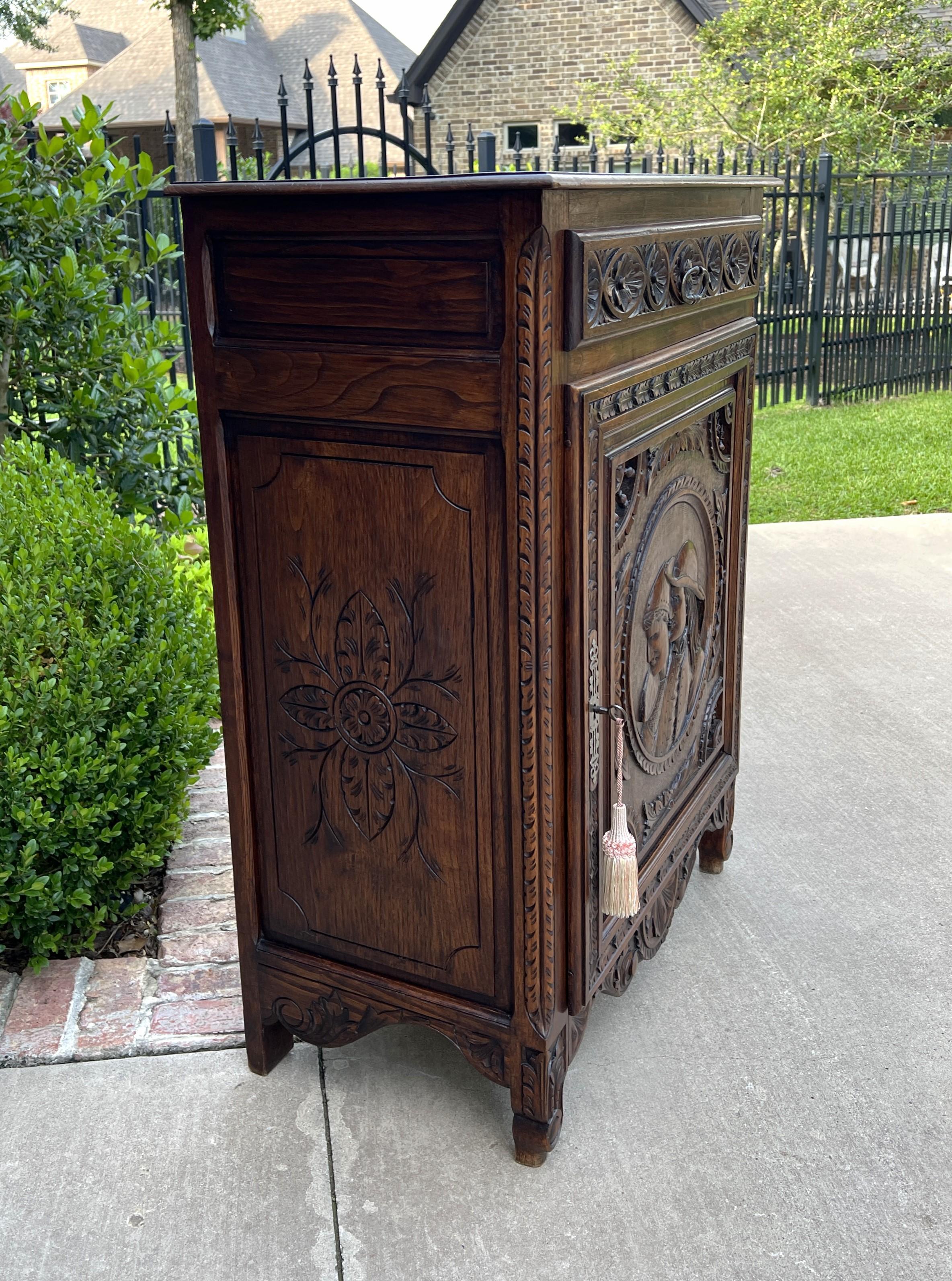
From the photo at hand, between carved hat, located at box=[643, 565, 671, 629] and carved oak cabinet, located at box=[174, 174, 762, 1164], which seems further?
carved hat, located at box=[643, 565, 671, 629]

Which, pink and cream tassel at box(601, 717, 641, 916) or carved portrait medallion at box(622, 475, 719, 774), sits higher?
carved portrait medallion at box(622, 475, 719, 774)

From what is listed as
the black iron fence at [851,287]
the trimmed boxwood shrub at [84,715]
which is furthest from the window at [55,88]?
the trimmed boxwood shrub at [84,715]

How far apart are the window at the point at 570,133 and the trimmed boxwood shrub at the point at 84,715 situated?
702 inches

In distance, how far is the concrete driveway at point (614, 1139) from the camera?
1.77 meters

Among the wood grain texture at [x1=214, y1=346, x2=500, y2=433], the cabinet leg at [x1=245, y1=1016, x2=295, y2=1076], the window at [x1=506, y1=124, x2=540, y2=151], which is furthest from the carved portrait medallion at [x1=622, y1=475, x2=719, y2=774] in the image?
the window at [x1=506, y1=124, x2=540, y2=151]

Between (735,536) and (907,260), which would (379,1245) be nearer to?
(735,536)

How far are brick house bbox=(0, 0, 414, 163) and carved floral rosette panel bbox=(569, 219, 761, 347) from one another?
2362cm

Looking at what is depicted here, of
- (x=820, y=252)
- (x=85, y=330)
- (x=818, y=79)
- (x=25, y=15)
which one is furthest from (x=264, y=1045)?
(x=25, y=15)

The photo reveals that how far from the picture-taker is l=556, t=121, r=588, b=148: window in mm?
18797

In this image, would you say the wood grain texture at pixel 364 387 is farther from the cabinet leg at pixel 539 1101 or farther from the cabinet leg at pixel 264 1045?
the cabinet leg at pixel 264 1045

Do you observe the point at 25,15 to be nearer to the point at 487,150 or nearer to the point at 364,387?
the point at 487,150

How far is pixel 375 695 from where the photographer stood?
72.2 inches

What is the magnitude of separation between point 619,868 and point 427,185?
3.71 ft

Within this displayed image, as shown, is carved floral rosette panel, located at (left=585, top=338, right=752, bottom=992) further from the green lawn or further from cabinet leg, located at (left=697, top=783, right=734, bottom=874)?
the green lawn
